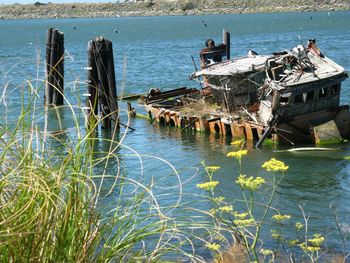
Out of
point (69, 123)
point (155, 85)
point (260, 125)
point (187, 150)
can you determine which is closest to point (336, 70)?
point (260, 125)

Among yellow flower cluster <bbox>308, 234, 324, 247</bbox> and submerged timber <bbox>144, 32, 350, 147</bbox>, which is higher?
yellow flower cluster <bbox>308, 234, 324, 247</bbox>

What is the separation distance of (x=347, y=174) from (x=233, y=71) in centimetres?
806

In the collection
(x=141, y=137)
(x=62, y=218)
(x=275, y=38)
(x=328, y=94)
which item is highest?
(x=62, y=218)

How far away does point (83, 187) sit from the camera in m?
5.71

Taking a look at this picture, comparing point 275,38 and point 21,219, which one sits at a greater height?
point 21,219

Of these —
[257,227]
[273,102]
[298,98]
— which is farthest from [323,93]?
[257,227]

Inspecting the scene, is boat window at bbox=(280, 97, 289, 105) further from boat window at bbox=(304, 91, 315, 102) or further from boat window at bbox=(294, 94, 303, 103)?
boat window at bbox=(304, 91, 315, 102)

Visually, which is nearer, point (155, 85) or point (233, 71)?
point (233, 71)

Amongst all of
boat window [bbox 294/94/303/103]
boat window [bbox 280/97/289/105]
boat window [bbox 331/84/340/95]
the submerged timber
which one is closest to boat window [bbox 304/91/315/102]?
the submerged timber

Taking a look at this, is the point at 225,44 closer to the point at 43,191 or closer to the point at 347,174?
the point at 347,174

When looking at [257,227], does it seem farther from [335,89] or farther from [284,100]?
[335,89]

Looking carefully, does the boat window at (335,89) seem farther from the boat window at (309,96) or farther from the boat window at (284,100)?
the boat window at (284,100)

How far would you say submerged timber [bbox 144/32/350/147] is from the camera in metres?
23.8

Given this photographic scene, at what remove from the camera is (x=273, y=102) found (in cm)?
2339
